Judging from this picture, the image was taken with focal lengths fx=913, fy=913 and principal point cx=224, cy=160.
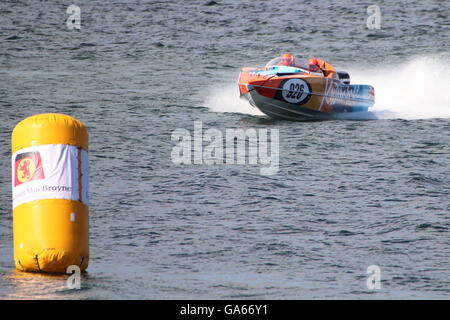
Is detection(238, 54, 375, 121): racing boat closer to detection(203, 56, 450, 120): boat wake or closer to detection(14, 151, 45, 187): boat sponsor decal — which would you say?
detection(203, 56, 450, 120): boat wake

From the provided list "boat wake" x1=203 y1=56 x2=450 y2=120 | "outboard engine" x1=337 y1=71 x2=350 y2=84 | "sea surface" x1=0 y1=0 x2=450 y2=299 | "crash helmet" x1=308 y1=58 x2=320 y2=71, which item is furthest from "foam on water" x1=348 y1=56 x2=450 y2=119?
"crash helmet" x1=308 y1=58 x2=320 y2=71

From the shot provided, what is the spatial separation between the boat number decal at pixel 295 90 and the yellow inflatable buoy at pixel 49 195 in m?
14.9

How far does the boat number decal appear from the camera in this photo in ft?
87.9

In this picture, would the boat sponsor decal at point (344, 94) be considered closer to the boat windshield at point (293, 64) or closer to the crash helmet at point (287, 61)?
the boat windshield at point (293, 64)

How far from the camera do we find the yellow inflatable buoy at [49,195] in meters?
12.2

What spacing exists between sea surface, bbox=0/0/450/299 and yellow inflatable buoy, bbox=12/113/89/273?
0.35 metres

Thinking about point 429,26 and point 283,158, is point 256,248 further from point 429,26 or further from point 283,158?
point 429,26

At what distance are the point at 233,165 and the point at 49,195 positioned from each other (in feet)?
35.3

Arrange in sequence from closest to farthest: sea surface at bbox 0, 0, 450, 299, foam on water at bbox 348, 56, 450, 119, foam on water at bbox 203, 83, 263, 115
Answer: sea surface at bbox 0, 0, 450, 299
foam on water at bbox 203, 83, 263, 115
foam on water at bbox 348, 56, 450, 119

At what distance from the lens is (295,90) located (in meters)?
27.0

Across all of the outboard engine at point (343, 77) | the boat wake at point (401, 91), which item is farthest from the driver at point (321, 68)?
the boat wake at point (401, 91)

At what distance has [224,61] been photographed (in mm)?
41188
